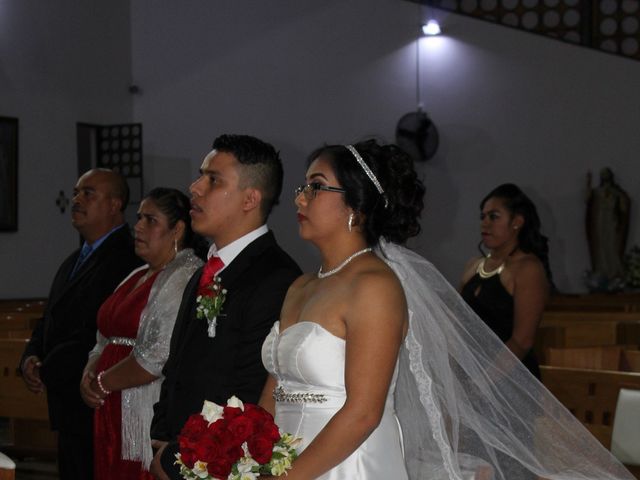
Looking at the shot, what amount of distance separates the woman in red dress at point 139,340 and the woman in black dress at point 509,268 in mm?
1349

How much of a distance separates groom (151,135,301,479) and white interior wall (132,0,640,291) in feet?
34.0

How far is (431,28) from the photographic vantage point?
44.7 feet

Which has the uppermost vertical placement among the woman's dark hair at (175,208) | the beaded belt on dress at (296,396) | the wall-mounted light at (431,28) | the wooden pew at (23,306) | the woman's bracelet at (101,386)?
the wall-mounted light at (431,28)

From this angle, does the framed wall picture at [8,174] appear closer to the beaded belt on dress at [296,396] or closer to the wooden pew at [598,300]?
the wooden pew at [598,300]

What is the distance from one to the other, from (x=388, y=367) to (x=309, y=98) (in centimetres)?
1215

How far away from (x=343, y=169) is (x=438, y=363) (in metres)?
0.56

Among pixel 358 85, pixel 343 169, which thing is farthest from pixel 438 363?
pixel 358 85

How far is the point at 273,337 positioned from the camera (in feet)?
8.57

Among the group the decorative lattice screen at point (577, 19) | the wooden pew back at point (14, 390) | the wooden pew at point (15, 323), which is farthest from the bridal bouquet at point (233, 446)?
the decorative lattice screen at point (577, 19)

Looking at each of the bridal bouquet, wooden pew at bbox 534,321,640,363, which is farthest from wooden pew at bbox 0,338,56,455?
the bridal bouquet

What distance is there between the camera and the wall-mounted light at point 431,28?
1362cm

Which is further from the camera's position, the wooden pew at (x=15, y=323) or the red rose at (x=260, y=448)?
the wooden pew at (x=15, y=323)

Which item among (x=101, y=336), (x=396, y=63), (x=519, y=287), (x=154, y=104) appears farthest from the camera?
(x=154, y=104)

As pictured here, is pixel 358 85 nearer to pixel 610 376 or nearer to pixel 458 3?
pixel 458 3
